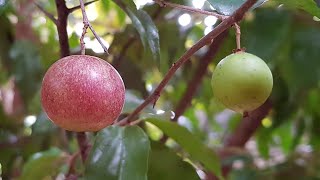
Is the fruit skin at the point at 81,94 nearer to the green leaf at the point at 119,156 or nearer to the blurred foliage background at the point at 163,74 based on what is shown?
the green leaf at the point at 119,156

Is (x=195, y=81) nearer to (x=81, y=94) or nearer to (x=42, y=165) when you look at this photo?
(x=42, y=165)

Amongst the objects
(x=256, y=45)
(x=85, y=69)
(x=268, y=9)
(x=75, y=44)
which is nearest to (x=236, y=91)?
(x=85, y=69)

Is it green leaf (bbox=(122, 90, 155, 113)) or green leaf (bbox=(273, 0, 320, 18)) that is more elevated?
green leaf (bbox=(273, 0, 320, 18))

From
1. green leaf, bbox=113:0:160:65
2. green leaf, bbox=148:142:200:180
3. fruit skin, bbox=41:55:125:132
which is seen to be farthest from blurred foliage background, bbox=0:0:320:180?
fruit skin, bbox=41:55:125:132

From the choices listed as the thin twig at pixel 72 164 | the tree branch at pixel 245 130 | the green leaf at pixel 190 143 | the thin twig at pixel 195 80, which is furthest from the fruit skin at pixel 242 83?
the tree branch at pixel 245 130

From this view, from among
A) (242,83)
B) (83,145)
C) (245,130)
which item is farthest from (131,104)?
(245,130)

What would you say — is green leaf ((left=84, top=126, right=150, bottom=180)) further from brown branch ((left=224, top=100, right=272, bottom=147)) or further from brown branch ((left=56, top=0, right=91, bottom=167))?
brown branch ((left=224, top=100, right=272, bottom=147))

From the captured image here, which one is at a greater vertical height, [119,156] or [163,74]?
[163,74]
